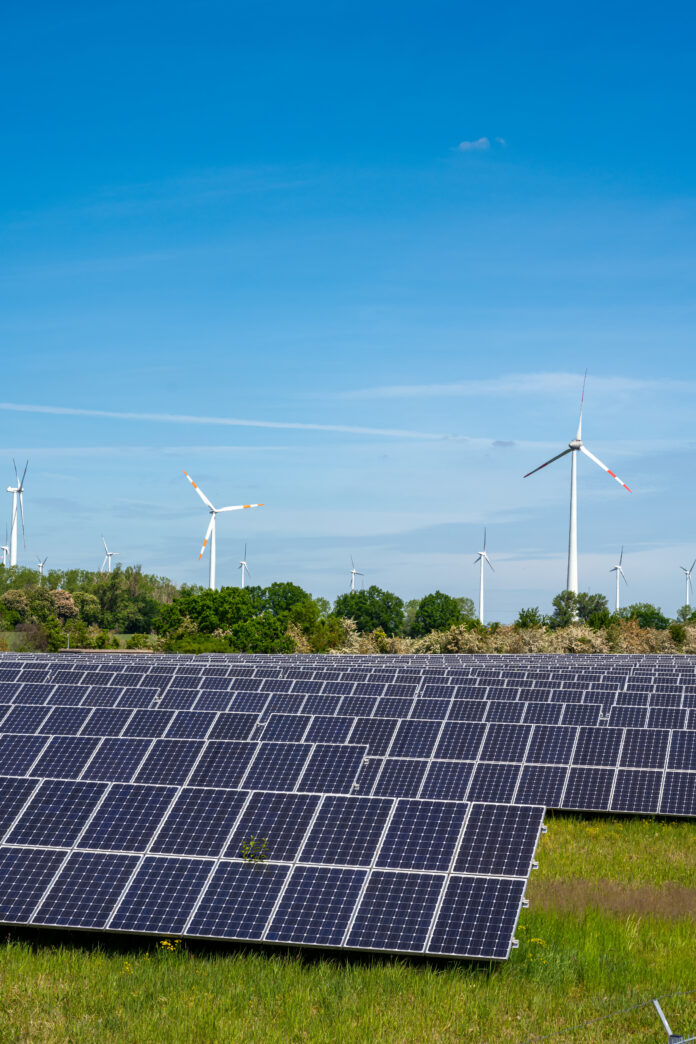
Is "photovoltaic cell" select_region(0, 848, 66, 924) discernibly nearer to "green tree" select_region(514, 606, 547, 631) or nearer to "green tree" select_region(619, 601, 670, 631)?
"green tree" select_region(514, 606, 547, 631)

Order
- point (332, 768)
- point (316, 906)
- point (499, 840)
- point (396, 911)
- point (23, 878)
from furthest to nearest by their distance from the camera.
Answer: point (332, 768) → point (23, 878) → point (499, 840) → point (316, 906) → point (396, 911)

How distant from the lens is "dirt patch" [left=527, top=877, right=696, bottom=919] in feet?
55.2

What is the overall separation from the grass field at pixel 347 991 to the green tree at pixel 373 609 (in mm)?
168533

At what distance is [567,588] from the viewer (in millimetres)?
116125

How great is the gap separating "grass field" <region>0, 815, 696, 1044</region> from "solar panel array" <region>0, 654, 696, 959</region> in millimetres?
470

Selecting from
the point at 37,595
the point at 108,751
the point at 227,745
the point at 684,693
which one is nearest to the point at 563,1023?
the point at 227,745

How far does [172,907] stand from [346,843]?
267 cm

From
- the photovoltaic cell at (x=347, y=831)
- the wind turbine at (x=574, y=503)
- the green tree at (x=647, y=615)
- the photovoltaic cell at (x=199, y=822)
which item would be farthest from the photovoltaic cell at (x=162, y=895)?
the green tree at (x=647, y=615)

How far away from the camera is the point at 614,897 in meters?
17.6

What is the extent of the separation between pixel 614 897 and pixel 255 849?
6.50 meters

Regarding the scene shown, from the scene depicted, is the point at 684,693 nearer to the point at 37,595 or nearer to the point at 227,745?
the point at 227,745

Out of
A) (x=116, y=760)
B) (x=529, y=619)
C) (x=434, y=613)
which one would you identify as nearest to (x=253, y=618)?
(x=529, y=619)

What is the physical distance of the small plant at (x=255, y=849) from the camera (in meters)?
15.2

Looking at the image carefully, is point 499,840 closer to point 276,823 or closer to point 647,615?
point 276,823
